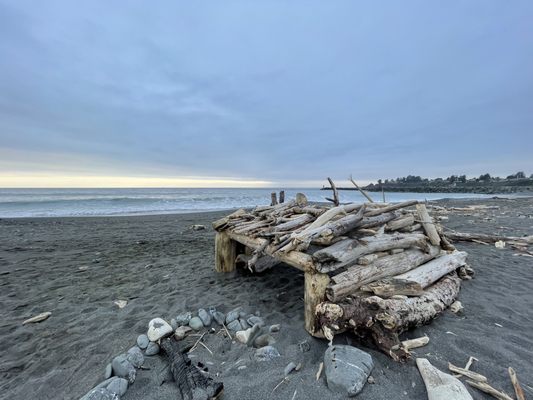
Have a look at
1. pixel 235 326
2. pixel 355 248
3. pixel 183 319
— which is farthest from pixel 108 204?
pixel 355 248

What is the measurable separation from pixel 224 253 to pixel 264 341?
289 centimetres

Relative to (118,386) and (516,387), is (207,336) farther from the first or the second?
(516,387)

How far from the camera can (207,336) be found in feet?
11.4

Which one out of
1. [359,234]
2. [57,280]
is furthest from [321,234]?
[57,280]

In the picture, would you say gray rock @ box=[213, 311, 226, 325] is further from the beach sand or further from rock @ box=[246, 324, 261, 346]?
rock @ box=[246, 324, 261, 346]

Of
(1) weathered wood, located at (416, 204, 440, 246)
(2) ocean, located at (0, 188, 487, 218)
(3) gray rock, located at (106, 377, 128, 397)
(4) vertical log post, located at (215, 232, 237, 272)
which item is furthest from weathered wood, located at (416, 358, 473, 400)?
(2) ocean, located at (0, 188, 487, 218)

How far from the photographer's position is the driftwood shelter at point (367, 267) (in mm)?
2852

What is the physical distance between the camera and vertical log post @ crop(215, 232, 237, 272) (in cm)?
590

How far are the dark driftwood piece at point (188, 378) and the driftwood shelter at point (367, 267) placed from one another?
1.31 meters

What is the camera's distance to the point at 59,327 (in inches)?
152

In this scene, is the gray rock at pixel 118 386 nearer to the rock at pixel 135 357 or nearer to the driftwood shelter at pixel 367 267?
the rock at pixel 135 357

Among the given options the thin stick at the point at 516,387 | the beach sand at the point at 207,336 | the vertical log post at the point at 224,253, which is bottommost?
the beach sand at the point at 207,336

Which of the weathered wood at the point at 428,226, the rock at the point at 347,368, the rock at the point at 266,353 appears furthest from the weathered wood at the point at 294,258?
the weathered wood at the point at 428,226

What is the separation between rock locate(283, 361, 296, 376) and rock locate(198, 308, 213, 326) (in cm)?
148
